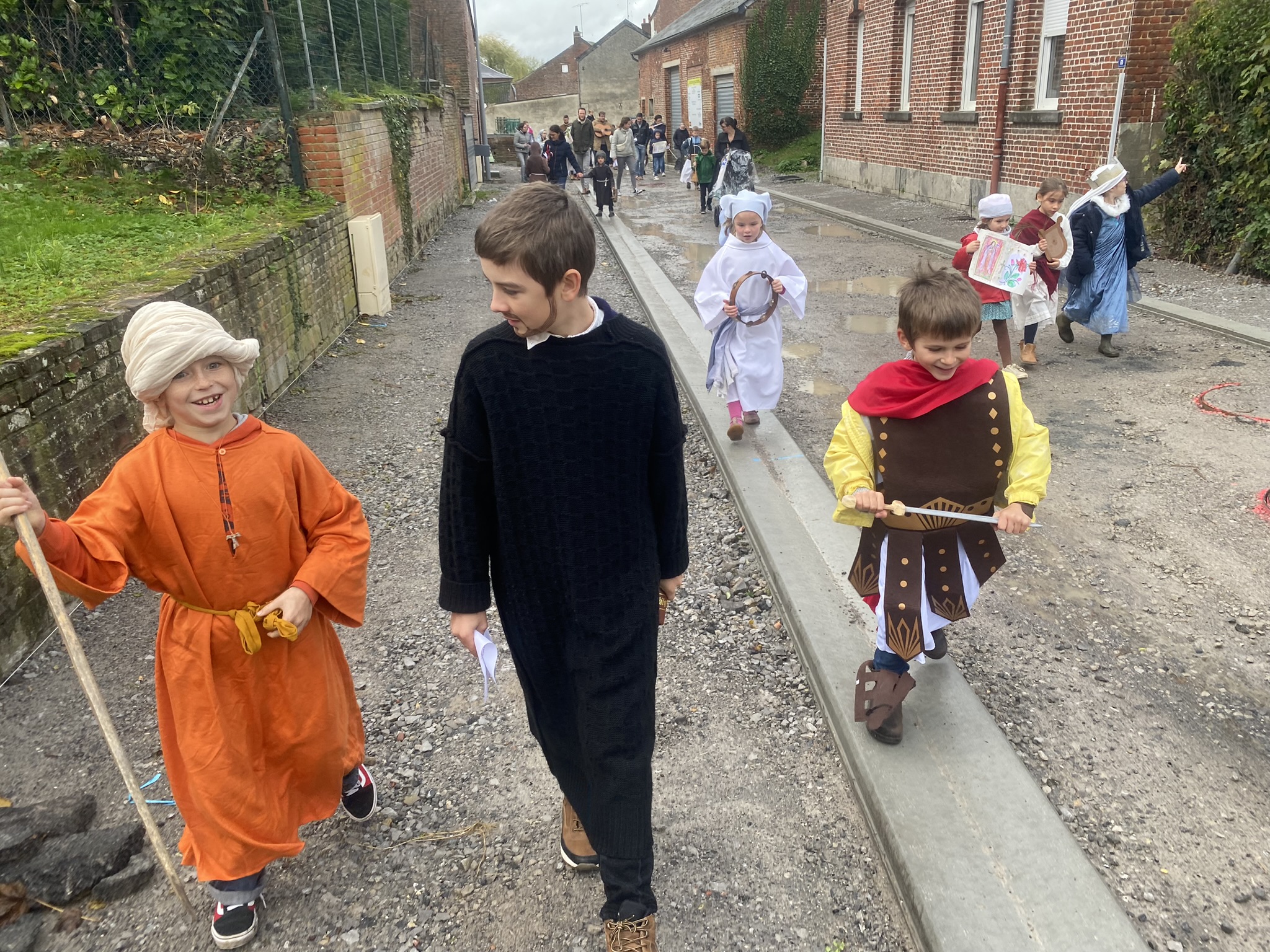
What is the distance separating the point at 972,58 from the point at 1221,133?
25.5ft

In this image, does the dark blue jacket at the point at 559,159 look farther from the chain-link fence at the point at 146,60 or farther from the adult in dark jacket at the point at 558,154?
the chain-link fence at the point at 146,60

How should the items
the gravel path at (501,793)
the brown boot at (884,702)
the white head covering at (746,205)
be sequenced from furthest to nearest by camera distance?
1. the white head covering at (746,205)
2. the brown boot at (884,702)
3. the gravel path at (501,793)

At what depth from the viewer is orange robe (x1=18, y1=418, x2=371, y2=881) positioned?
7.23 ft

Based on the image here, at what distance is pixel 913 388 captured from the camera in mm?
2648

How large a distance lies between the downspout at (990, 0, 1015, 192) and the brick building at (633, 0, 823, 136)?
357 inches

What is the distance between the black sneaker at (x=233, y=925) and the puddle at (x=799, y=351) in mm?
6294

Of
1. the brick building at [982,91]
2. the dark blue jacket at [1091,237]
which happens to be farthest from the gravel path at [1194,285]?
the dark blue jacket at [1091,237]

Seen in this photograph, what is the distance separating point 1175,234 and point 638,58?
4116 cm

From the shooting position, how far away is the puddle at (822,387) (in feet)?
22.6

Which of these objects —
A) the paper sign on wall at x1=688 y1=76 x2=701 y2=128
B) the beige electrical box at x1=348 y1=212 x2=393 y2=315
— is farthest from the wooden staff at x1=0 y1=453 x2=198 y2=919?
the paper sign on wall at x1=688 y1=76 x2=701 y2=128

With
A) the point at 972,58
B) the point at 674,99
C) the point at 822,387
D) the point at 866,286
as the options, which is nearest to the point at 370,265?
the point at 822,387

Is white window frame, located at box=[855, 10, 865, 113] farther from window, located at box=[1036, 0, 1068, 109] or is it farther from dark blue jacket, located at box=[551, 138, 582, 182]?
window, located at box=[1036, 0, 1068, 109]

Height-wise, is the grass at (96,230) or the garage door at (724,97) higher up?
the garage door at (724,97)

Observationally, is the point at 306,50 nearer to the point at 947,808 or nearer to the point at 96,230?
the point at 96,230
